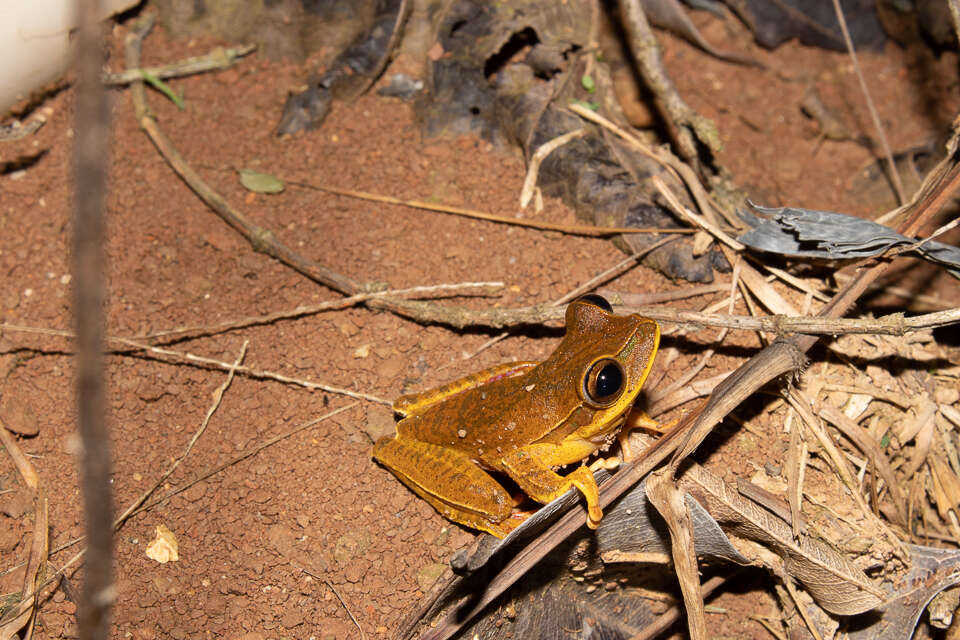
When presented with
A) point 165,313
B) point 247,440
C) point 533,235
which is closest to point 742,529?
point 533,235

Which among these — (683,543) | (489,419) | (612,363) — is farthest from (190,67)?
(683,543)

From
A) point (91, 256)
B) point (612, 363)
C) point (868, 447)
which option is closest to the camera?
point (91, 256)

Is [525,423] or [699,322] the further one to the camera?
[699,322]

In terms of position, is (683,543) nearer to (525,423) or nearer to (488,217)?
(525,423)

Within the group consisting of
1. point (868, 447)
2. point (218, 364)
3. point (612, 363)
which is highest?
point (612, 363)

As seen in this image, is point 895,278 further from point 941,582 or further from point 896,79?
point 896,79

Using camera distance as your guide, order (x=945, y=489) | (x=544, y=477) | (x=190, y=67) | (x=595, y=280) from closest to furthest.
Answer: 1. (x=544, y=477)
2. (x=945, y=489)
3. (x=595, y=280)
4. (x=190, y=67)

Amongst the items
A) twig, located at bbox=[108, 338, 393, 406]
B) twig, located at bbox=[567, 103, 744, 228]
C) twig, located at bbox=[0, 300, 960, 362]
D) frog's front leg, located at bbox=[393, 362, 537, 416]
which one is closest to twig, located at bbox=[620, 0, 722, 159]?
twig, located at bbox=[567, 103, 744, 228]
